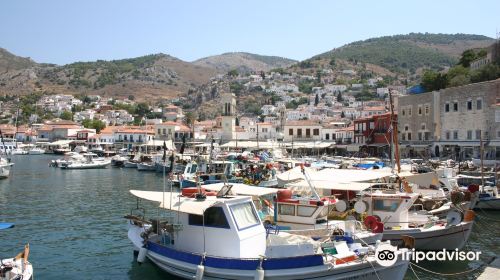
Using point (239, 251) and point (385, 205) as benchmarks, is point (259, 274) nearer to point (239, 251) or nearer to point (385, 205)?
point (239, 251)

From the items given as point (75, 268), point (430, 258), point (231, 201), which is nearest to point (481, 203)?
point (430, 258)

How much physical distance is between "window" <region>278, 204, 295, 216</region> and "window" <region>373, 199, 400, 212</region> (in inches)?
143

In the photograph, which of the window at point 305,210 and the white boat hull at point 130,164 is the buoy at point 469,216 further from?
the white boat hull at point 130,164

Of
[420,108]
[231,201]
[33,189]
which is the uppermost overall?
[420,108]

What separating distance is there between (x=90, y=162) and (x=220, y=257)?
5981 cm

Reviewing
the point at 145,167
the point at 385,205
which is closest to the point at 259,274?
the point at 385,205

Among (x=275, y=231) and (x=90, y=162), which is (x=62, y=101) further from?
(x=275, y=231)

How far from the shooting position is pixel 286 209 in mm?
16250

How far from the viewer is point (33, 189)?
40469mm

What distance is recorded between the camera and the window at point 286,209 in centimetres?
1616

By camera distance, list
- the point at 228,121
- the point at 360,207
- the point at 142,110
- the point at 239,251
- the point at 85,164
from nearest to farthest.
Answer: the point at 239,251 < the point at 360,207 < the point at 85,164 < the point at 228,121 < the point at 142,110

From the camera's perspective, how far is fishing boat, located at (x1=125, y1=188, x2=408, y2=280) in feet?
39.9

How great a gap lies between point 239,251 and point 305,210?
375 cm

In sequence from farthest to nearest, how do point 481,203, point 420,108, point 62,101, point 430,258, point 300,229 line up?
point 62,101
point 420,108
point 481,203
point 430,258
point 300,229
